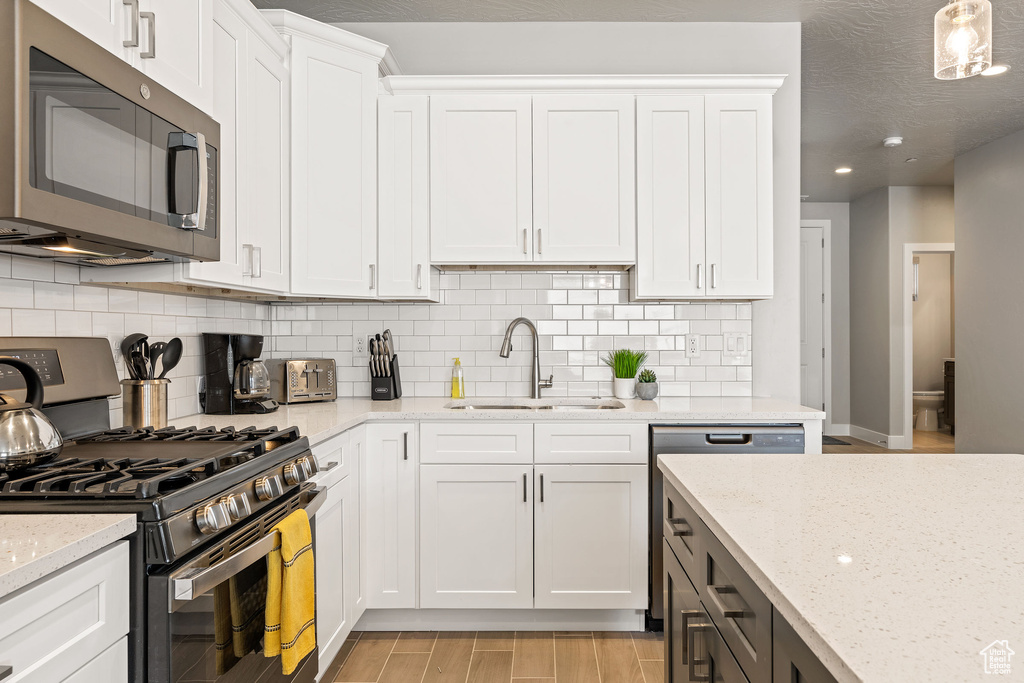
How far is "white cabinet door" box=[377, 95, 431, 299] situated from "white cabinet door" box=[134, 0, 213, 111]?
0.97 m

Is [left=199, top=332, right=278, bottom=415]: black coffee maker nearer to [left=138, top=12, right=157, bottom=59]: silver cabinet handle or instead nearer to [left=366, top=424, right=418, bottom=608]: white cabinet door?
[left=366, top=424, right=418, bottom=608]: white cabinet door

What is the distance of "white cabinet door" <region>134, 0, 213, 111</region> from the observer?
1.59m

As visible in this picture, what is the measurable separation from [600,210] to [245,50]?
154 cm

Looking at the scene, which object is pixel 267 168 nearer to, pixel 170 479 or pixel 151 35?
pixel 151 35

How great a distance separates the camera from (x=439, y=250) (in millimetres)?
2840

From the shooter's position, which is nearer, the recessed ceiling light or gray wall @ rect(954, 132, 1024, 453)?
the recessed ceiling light

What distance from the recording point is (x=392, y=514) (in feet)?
8.54

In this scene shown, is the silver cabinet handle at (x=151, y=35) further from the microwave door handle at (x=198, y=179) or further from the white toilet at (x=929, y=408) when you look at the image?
the white toilet at (x=929, y=408)

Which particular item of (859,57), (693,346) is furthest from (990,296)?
(693,346)

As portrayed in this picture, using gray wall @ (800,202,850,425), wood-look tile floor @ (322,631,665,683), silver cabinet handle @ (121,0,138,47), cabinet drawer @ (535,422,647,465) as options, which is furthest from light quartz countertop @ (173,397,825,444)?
gray wall @ (800,202,850,425)

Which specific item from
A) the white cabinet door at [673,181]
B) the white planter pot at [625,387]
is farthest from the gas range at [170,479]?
the white cabinet door at [673,181]

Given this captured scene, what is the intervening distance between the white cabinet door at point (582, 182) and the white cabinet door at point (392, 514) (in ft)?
3.52

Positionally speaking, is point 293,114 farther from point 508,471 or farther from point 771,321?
point 771,321

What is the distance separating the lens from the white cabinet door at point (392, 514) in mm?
2592
